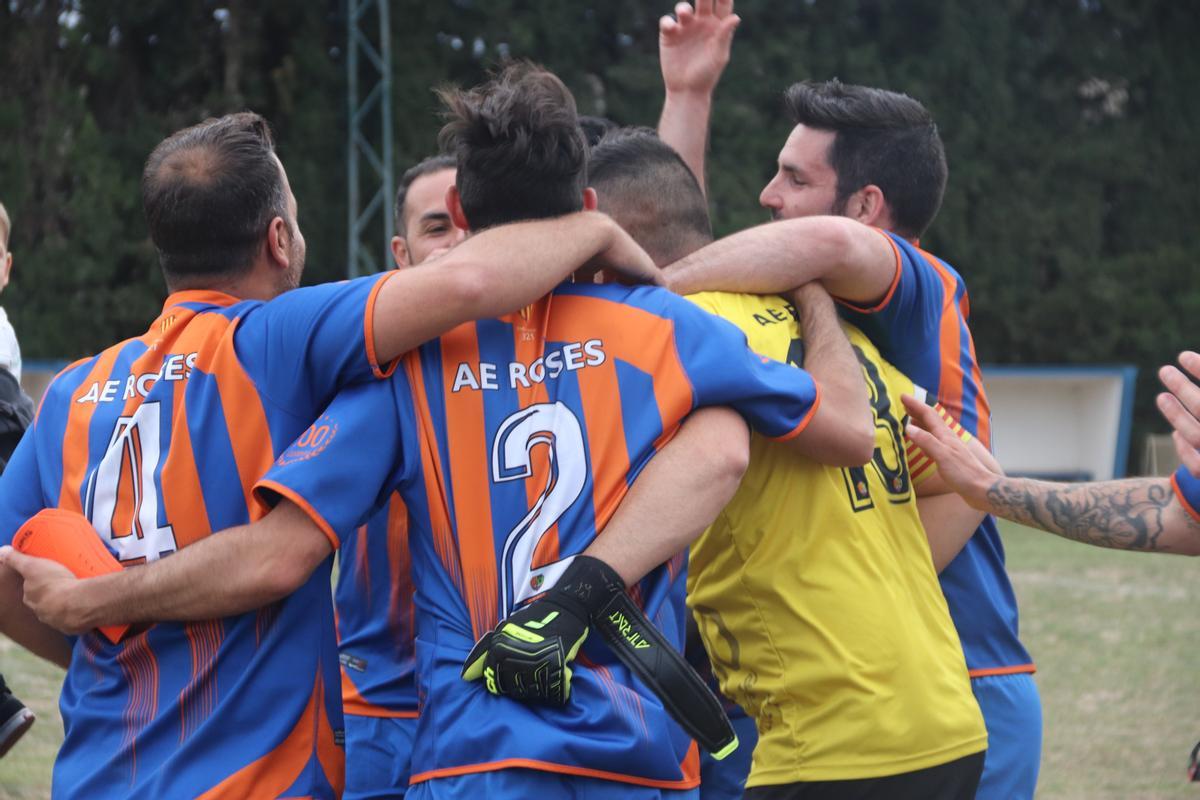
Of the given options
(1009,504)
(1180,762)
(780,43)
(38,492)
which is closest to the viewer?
(38,492)

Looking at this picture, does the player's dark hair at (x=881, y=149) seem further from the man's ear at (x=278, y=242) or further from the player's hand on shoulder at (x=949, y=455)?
the man's ear at (x=278, y=242)

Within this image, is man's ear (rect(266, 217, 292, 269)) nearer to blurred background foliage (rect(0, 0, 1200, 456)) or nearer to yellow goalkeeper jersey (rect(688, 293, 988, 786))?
yellow goalkeeper jersey (rect(688, 293, 988, 786))

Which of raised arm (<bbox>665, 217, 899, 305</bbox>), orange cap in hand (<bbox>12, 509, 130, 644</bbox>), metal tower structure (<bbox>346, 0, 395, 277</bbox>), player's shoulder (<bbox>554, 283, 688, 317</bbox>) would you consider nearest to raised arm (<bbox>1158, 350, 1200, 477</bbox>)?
raised arm (<bbox>665, 217, 899, 305</bbox>)

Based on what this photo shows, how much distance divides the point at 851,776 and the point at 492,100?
1.51 metres

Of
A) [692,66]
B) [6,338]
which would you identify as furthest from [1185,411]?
[6,338]

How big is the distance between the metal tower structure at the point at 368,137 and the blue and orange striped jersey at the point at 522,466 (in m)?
16.7

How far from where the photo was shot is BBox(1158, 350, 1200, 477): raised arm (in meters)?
2.90

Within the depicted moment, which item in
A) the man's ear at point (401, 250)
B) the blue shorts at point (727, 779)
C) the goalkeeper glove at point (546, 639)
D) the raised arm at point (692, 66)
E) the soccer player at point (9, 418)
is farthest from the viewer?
the man's ear at point (401, 250)

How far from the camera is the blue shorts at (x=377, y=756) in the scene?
316 centimetres

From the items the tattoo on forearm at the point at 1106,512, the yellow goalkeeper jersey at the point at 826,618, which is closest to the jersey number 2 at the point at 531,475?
the yellow goalkeeper jersey at the point at 826,618

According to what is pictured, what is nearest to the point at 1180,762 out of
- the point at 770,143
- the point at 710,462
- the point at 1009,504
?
the point at 1009,504

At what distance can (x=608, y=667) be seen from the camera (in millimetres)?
2455

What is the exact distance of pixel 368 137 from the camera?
21.0m

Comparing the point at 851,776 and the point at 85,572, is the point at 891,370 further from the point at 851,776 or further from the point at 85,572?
the point at 85,572
